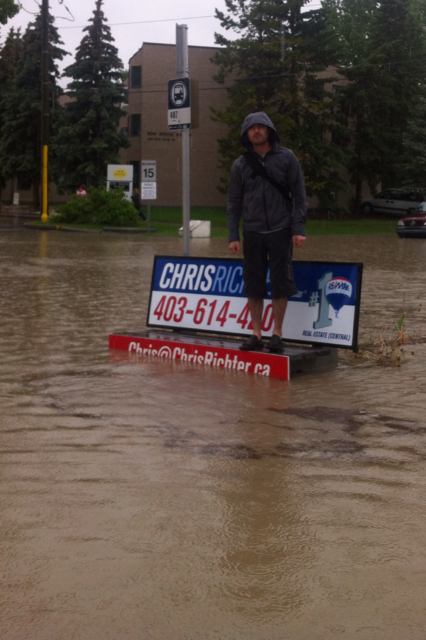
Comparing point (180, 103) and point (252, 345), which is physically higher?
point (180, 103)

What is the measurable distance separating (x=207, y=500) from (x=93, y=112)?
47.4 m

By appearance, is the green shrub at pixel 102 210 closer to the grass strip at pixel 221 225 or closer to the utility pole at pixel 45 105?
the grass strip at pixel 221 225

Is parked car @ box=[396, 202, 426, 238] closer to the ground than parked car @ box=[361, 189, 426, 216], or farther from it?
closer to the ground

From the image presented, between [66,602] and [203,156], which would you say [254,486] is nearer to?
[66,602]

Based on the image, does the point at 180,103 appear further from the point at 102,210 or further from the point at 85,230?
the point at 102,210

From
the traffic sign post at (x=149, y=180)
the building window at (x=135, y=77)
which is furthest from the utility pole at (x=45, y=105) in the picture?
the building window at (x=135, y=77)

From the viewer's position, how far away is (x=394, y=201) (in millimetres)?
A: 54875

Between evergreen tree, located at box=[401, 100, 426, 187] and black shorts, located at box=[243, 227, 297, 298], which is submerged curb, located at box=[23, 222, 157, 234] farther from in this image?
black shorts, located at box=[243, 227, 297, 298]

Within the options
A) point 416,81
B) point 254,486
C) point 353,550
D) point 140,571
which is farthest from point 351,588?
point 416,81

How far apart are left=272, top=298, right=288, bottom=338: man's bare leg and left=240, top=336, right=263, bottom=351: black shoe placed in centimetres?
18

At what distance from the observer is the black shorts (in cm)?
757


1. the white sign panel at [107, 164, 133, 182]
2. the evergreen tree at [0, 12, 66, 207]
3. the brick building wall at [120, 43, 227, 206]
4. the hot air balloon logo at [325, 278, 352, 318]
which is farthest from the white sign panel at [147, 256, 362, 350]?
the brick building wall at [120, 43, 227, 206]

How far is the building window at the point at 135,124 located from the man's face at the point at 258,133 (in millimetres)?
54195

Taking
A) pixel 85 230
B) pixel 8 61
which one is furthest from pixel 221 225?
pixel 8 61
